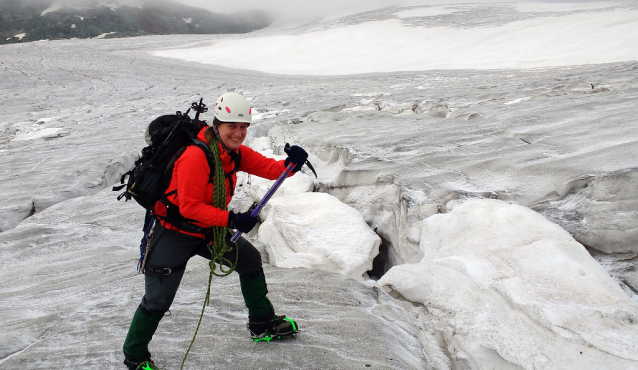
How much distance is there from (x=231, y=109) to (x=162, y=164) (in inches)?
18.1

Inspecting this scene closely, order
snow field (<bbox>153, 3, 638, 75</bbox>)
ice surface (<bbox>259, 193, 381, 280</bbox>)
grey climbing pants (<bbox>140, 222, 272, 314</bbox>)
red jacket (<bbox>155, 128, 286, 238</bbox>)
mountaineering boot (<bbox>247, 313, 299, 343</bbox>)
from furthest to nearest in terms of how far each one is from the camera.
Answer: snow field (<bbox>153, 3, 638, 75</bbox>), ice surface (<bbox>259, 193, 381, 280</bbox>), mountaineering boot (<bbox>247, 313, 299, 343</bbox>), grey climbing pants (<bbox>140, 222, 272, 314</bbox>), red jacket (<bbox>155, 128, 286, 238</bbox>)

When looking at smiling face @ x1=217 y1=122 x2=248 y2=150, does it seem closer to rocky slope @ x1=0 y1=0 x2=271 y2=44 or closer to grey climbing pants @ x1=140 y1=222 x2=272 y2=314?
grey climbing pants @ x1=140 y1=222 x2=272 y2=314

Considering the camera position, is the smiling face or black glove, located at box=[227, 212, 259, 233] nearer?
black glove, located at box=[227, 212, 259, 233]

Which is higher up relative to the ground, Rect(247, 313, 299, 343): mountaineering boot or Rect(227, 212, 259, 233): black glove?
Rect(227, 212, 259, 233): black glove

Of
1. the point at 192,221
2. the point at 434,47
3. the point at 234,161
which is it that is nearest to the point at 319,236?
the point at 234,161

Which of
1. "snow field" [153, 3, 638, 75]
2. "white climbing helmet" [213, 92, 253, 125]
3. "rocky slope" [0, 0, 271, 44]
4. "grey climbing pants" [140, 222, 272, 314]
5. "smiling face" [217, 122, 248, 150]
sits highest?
"rocky slope" [0, 0, 271, 44]

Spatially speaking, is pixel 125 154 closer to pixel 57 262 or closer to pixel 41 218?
pixel 41 218

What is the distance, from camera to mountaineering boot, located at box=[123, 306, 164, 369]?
2.16m

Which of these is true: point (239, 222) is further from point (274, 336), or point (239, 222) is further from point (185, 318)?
point (185, 318)

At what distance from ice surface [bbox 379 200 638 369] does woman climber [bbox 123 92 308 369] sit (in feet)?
4.76

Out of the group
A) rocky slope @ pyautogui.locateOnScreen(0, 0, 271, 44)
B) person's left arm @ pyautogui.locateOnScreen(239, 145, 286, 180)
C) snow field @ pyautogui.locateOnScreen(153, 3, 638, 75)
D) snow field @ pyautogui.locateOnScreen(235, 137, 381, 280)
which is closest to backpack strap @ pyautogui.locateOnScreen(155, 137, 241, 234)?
person's left arm @ pyautogui.locateOnScreen(239, 145, 286, 180)

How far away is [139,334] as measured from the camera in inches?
85.7

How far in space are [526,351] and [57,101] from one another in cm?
1616

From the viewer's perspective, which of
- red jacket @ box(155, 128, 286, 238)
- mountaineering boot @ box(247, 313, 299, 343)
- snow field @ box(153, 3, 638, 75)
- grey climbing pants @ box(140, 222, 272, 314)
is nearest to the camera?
red jacket @ box(155, 128, 286, 238)
